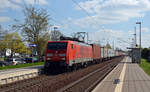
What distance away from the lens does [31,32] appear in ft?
130

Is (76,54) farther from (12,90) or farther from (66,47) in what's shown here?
(12,90)

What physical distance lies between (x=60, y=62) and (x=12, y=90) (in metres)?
8.76

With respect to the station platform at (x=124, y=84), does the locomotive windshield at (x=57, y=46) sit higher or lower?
higher

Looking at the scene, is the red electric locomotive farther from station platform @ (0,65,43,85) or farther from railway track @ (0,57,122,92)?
railway track @ (0,57,122,92)

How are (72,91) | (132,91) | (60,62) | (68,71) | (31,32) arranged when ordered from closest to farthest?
(132,91), (72,91), (60,62), (68,71), (31,32)

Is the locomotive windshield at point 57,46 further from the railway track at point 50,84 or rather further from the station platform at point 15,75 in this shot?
the railway track at point 50,84

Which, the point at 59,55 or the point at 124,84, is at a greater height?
the point at 59,55

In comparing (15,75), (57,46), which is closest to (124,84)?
(15,75)

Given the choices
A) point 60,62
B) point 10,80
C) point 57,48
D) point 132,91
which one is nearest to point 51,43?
point 57,48

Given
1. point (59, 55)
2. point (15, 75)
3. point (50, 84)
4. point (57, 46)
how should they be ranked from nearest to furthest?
point (50, 84) < point (15, 75) < point (59, 55) < point (57, 46)

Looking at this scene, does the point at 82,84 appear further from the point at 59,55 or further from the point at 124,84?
the point at 59,55

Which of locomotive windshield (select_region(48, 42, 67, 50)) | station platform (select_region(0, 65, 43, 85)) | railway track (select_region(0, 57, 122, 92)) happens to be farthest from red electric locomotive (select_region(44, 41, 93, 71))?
railway track (select_region(0, 57, 122, 92))

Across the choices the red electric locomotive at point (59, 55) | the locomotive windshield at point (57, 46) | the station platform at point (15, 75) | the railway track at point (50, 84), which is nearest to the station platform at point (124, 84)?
the railway track at point (50, 84)

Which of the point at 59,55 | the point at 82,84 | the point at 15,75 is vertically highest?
the point at 59,55
